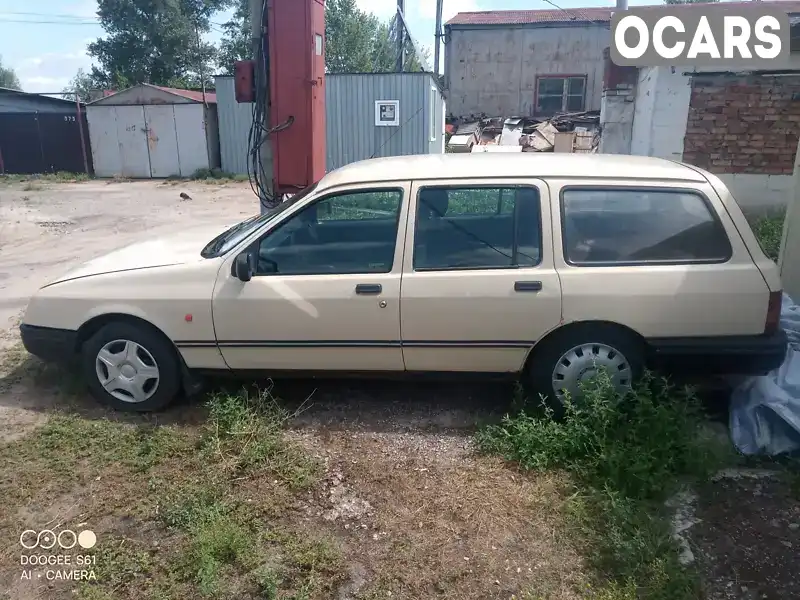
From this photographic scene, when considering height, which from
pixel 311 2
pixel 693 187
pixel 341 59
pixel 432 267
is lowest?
pixel 432 267

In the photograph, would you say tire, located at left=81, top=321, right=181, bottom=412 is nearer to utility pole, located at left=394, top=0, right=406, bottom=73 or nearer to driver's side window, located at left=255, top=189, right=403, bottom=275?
driver's side window, located at left=255, top=189, right=403, bottom=275

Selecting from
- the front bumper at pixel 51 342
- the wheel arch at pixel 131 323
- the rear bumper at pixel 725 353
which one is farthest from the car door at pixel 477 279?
the front bumper at pixel 51 342

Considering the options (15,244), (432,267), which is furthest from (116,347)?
(15,244)

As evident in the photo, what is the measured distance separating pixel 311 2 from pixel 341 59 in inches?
1463

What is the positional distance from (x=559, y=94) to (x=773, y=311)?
26.7 meters

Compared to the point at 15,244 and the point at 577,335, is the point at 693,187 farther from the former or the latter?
the point at 15,244

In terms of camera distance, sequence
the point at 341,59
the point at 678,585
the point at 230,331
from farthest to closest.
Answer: the point at 341,59 → the point at 230,331 → the point at 678,585

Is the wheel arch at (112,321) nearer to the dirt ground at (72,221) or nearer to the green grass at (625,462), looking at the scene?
the dirt ground at (72,221)

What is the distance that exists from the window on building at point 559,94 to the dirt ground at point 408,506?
86.3 feet

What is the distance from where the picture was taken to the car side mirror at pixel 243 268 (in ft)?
12.1

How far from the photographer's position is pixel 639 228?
147 inches

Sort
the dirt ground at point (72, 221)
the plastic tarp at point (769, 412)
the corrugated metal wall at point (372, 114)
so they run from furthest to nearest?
the corrugated metal wall at point (372, 114)
the dirt ground at point (72, 221)
the plastic tarp at point (769, 412)

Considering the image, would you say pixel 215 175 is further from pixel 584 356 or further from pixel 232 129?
pixel 584 356

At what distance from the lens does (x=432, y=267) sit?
12.3 ft
